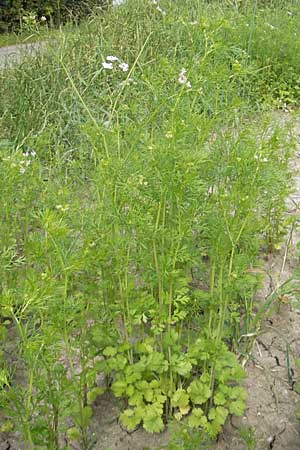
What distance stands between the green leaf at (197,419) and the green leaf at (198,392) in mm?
35

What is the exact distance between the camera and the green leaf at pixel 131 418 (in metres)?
2.25

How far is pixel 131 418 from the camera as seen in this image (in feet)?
7.43

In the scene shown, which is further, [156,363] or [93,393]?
[93,393]

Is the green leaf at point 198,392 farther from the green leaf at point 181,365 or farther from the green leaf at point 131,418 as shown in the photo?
the green leaf at point 131,418

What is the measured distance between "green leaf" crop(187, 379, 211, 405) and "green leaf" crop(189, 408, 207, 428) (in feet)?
0.11

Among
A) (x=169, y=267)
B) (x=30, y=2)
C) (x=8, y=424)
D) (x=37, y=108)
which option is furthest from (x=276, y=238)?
(x=30, y=2)

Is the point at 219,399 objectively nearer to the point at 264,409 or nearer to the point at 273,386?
the point at 264,409

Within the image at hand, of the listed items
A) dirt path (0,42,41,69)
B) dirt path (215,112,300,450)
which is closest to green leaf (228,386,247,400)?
dirt path (215,112,300,450)

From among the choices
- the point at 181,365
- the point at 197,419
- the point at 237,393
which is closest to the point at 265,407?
the point at 237,393

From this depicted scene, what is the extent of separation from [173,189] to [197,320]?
648 mm

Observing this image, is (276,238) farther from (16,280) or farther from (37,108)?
(37,108)

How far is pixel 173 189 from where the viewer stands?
6.86ft

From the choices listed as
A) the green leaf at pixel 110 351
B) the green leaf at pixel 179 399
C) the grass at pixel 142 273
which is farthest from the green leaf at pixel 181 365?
the green leaf at pixel 110 351

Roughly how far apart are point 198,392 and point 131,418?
271 mm
